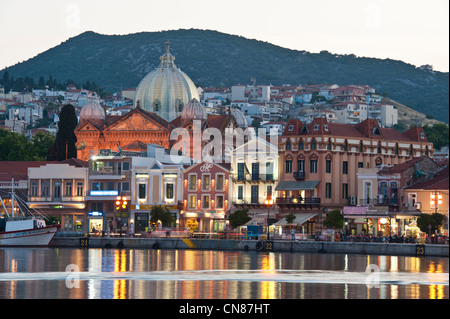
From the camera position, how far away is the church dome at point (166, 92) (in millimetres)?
146875

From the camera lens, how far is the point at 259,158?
10475 centimetres

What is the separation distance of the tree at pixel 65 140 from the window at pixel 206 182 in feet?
106

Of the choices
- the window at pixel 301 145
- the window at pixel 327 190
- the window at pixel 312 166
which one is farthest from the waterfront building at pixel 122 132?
the window at pixel 327 190

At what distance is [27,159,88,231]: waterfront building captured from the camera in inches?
4427

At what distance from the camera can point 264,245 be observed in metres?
85.8

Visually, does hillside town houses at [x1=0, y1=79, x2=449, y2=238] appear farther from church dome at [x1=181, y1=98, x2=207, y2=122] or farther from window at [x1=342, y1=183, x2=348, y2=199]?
church dome at [x1=181, y1=98, x2=207, y2=122]

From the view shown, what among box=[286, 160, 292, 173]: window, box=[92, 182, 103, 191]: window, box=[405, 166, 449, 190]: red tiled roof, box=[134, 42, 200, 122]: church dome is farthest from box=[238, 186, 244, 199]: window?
box=[134, 42, 200, 122]: church dome

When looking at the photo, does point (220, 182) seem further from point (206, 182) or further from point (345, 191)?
point (345, 191)

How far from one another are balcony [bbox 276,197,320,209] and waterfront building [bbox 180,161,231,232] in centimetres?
738

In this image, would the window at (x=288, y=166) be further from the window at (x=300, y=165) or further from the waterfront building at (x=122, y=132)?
the waterfront building at (x=122, y=132)

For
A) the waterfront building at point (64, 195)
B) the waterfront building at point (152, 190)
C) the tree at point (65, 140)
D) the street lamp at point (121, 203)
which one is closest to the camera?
the street lamp at point (121, 203)

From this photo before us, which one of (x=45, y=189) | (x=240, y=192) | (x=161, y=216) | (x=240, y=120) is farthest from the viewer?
(x=240, y=120)

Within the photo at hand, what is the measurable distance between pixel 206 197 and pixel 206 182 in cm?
144

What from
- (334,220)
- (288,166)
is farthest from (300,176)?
(334,220)
